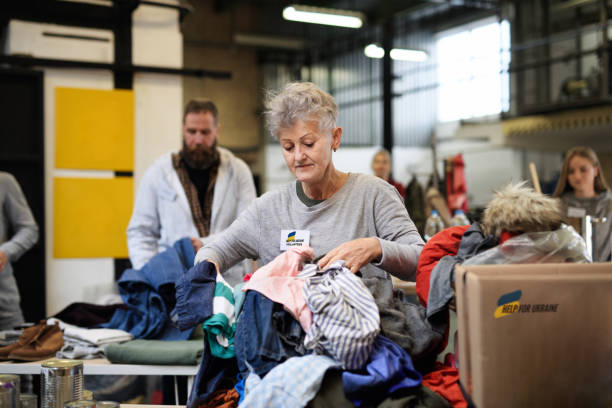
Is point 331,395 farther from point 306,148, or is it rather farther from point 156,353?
point 156,353

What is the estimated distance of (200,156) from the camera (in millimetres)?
3268

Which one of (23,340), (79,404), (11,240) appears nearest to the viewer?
(79,404)

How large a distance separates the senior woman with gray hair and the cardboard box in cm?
34

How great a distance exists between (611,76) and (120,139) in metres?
7.77

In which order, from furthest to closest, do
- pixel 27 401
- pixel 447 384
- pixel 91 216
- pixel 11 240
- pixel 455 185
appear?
pixel 455 185 → pixel 91 216 → pixel 11 240 → pixel 27 401 → pixel 447 384

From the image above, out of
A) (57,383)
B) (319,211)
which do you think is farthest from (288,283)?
(57,383)

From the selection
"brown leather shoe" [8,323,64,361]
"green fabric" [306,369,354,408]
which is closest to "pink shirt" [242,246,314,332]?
"green fabric" [306,369,354,408]

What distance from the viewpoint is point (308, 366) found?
143 cm

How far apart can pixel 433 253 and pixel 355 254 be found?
25 centimetres

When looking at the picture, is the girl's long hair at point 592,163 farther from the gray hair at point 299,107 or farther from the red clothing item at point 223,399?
the red clothing item at point 223,399

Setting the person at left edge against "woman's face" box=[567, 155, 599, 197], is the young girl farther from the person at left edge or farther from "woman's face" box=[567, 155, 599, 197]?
the person at left edge

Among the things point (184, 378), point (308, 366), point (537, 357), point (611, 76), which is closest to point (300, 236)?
point (308, 366)

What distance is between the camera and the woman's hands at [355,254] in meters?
1.58

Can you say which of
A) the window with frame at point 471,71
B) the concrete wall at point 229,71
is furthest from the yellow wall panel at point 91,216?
the concrete wall at point 229,71
